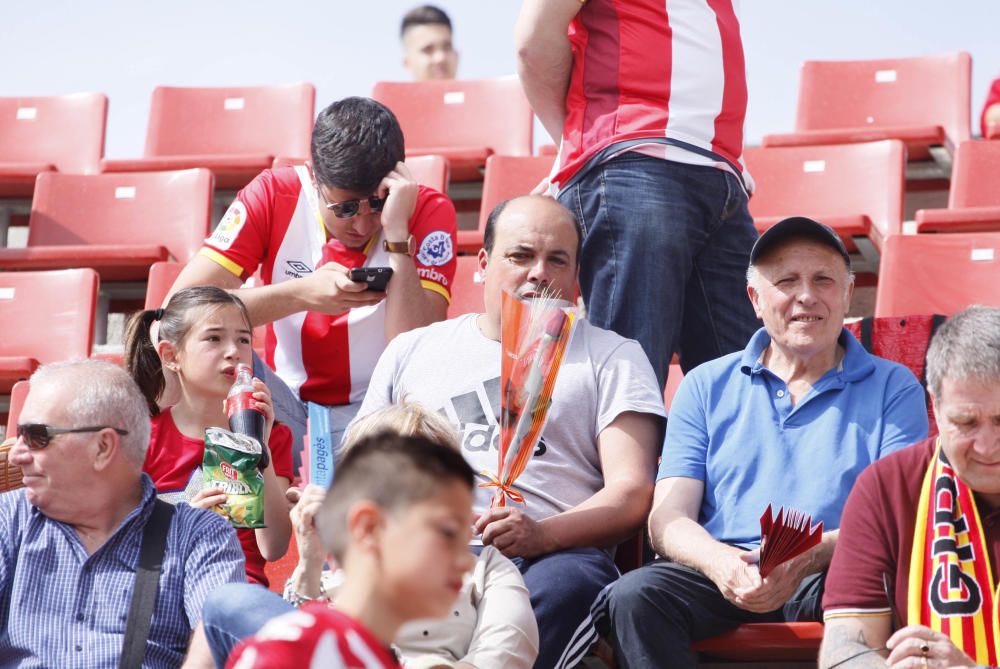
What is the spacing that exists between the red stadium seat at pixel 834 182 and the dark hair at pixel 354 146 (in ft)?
5.67

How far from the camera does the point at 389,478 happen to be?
4.62ft

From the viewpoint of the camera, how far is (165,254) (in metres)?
4.54

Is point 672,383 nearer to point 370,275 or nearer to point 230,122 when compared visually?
point 370,275

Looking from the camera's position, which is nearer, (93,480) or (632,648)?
(93,480)

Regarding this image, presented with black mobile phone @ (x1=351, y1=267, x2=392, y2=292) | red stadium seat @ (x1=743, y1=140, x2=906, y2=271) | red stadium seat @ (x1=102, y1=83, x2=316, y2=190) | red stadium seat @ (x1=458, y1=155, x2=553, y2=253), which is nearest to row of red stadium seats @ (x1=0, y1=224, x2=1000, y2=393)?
red stadium seat @ (x1=458, y1=155, x2=553, y2=253)

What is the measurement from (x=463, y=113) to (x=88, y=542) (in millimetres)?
3799

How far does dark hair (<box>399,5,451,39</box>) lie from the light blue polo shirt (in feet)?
12.7

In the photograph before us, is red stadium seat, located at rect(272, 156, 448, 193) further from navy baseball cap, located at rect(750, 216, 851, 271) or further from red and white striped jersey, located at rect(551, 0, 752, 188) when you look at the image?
navy baseball cap, located at rect(750, 216, 851, 271)

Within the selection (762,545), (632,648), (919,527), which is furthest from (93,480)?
(919,527)

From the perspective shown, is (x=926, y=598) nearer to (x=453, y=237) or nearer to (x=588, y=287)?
(x=588, y=287)

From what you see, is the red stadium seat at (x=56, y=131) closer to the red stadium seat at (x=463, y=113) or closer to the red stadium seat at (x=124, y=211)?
the red stadium seat at (x=124, y=211)

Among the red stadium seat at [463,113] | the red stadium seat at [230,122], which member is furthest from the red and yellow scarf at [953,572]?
the red stadium seat at [230,122]

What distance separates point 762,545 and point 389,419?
2.12 feet

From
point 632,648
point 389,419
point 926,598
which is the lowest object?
point 632,648
